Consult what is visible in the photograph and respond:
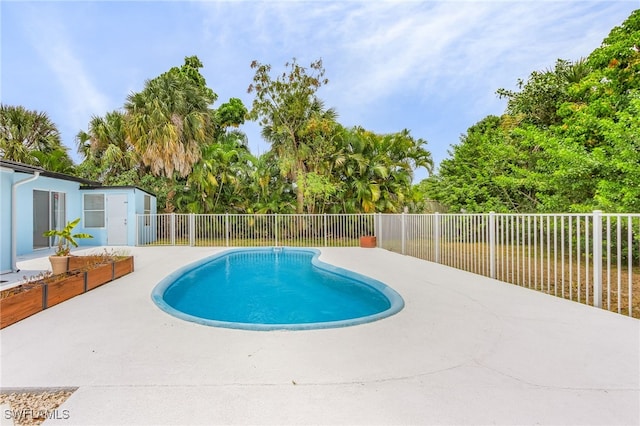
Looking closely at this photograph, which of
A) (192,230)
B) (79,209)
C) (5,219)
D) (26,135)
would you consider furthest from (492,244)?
(26,135)

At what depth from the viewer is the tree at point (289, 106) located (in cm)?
1364

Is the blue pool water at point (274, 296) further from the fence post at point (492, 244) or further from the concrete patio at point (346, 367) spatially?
the fence post at point (492, 244)

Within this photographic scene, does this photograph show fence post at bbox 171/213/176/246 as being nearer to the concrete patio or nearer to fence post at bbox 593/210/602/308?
the concrete patio

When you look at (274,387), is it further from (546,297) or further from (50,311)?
(546,297)

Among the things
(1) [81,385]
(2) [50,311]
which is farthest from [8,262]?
(1) [81,385]

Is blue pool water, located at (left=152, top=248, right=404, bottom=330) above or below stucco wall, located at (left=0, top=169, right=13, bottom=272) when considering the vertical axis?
below

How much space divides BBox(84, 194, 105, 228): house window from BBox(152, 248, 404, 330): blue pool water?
587 cm

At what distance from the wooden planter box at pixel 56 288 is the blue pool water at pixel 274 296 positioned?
1008 mm

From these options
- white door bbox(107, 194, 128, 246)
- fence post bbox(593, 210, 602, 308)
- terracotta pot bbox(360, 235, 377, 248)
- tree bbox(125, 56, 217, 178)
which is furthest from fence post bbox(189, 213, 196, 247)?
fence post bbox(593, 210, 602, 308)

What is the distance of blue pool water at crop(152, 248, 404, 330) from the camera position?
13.8 feet

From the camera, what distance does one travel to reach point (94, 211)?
37.9 ft

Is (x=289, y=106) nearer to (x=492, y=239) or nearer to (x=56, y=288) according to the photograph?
(x=492, y=239)

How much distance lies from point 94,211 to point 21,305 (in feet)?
31.5

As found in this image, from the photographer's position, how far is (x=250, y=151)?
14422 millimetres
